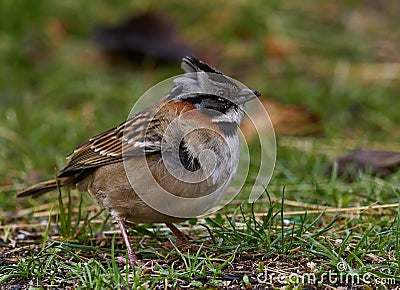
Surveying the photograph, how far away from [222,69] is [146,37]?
3.44 feet

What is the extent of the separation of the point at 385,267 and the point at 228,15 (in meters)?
7.30

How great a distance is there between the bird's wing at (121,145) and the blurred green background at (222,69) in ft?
3.84

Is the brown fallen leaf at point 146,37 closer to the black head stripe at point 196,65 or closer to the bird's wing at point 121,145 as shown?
the bird's wing at point 121,145

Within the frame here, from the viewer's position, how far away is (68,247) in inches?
174

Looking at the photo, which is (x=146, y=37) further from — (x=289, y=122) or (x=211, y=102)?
(x=211, y=102)

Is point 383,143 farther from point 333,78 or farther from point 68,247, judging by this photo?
point 68,247

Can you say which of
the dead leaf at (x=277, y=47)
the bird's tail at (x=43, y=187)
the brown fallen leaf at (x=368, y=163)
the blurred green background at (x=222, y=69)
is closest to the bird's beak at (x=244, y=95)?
the bird's tail at (x=43, y=187)

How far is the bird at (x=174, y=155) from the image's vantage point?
13.3 ft

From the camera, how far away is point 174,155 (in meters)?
4.16

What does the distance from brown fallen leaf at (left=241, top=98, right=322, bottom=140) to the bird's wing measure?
2.73m

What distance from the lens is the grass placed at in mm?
3830

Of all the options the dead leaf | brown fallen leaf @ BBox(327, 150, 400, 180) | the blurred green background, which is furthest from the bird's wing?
the dead leaf

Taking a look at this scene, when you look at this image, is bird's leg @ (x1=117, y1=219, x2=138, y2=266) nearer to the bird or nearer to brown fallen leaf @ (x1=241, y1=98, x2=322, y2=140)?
the bird

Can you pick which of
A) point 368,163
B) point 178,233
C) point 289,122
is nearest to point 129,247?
point 178,233
